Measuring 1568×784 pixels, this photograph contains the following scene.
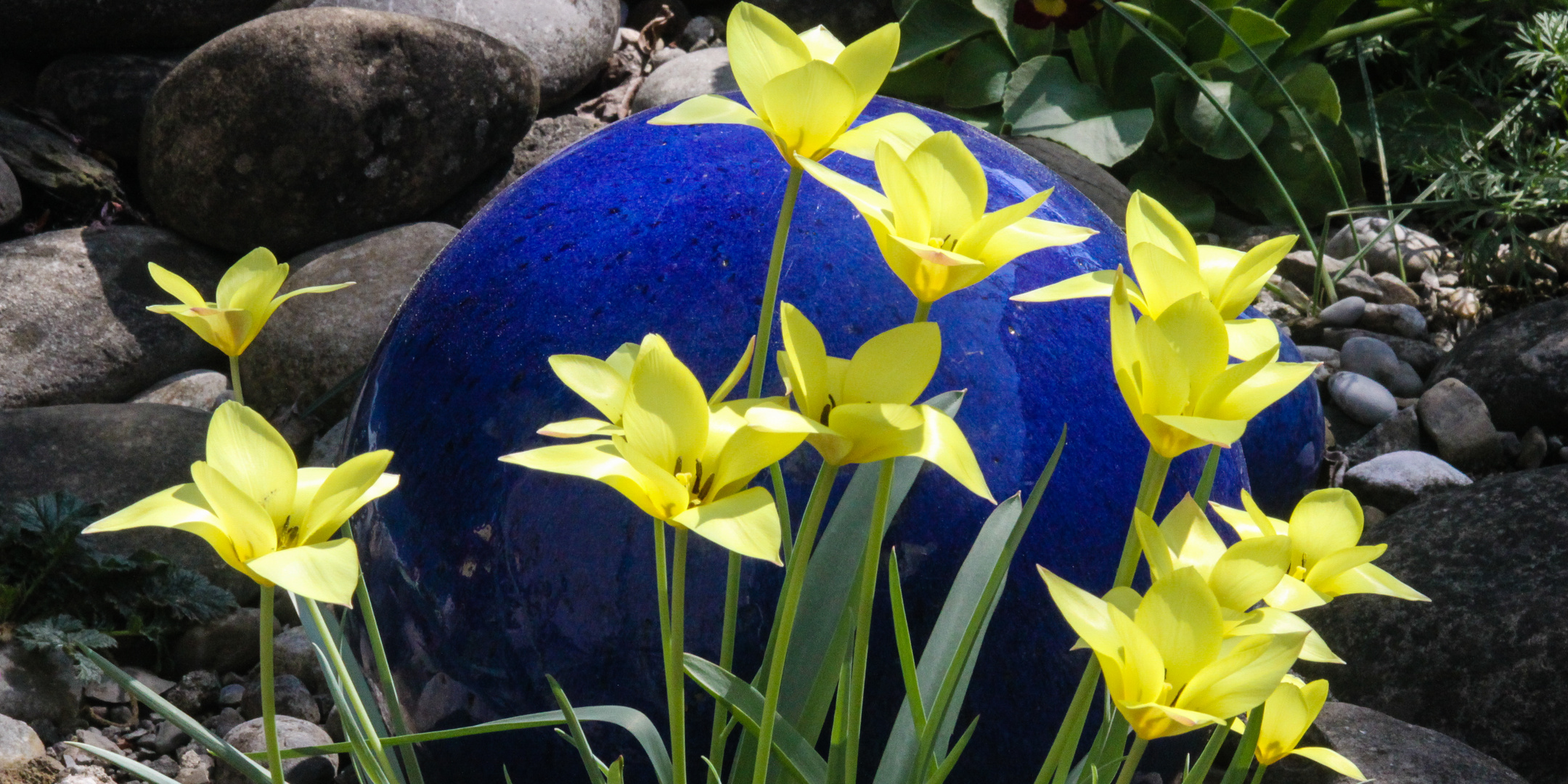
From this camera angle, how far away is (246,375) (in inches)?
108

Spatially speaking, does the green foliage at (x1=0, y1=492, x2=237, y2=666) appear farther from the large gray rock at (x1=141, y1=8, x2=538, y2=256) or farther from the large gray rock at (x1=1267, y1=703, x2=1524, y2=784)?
the large gray rock at (x1=1267, y1=703, x2=1524, y2=784)

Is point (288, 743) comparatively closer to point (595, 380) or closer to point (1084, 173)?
point (595, 380)

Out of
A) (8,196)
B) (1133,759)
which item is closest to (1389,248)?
(1133,759)

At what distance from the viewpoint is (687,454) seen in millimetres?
482

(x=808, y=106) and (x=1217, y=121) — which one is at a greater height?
(x=808, y=106)

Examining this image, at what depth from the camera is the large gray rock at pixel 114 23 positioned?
3371 mm

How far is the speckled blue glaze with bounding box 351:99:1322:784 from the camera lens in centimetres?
108

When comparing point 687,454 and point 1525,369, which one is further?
point 1525,369

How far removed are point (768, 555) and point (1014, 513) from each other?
1.46ft

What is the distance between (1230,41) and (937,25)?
753 mm

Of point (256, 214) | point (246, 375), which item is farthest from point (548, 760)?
point (256, 214)

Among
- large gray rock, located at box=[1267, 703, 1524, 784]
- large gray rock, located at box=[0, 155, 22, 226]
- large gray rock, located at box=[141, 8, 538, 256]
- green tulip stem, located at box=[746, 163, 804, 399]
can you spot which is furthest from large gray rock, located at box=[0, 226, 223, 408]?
green tulip stem, located at box=[746, 163, 804, 399]

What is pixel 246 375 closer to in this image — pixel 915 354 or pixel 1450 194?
pixel 915 354

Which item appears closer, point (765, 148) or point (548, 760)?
point (548, 760)
